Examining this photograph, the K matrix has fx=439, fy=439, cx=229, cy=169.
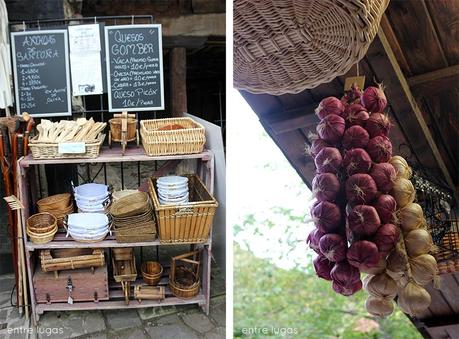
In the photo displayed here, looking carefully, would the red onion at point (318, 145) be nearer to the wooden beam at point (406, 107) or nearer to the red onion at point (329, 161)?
the red onion at point (329, 161)

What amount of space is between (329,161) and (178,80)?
0.87 m

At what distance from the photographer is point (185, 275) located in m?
1.84

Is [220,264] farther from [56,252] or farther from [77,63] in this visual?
[77,63]

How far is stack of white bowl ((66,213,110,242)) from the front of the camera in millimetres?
1616

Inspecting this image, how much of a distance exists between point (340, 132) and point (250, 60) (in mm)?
234

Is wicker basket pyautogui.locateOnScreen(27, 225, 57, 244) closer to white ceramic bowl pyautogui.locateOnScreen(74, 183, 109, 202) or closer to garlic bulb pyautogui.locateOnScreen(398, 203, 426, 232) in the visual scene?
white ceramic bowl pyautogui.locateOnScreen(74, 183, 109, 202)

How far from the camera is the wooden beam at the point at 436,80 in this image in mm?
984

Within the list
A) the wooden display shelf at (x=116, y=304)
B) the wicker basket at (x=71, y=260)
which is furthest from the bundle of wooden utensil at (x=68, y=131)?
the wooden display shelf at (x=116, y=304)

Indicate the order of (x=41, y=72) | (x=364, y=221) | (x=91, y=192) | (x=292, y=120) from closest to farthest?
(x=364, y=221)
(x=292, y=120)
(x=41, y=72)
(x=91, y=192)

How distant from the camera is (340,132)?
706 millimetres

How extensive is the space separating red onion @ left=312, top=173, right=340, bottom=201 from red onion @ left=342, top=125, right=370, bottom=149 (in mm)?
59

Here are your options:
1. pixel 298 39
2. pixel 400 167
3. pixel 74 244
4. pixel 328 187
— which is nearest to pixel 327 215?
pixel 328 187

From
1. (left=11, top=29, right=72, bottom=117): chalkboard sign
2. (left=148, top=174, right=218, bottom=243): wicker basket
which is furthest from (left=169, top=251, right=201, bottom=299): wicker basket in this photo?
(left=11, top=29, right=72, bottom=117): chalkboard sign

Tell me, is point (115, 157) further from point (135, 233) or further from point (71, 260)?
point (71, 260)
